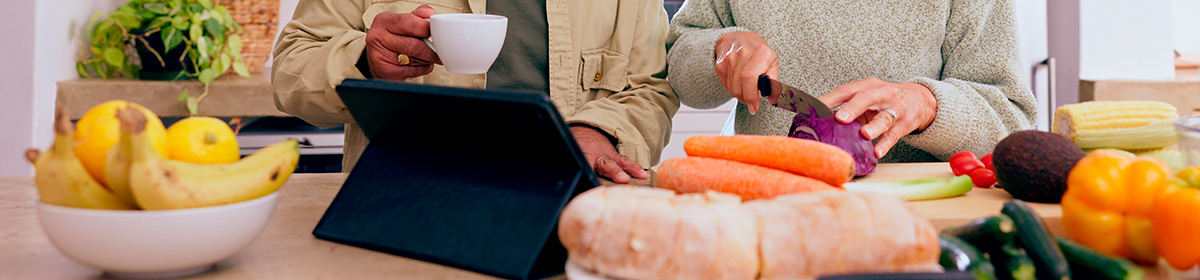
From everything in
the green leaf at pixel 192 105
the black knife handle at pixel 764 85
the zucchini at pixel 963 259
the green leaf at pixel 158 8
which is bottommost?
the green leaf at pixel 192 105

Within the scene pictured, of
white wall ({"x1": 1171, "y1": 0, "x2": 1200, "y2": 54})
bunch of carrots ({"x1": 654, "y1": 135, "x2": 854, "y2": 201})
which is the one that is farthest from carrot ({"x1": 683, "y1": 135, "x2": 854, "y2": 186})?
white wall ({"x1": 1171, "y1": 0, "x2": 1200, "y2": 54})

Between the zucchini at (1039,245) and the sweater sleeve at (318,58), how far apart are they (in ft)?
3.26

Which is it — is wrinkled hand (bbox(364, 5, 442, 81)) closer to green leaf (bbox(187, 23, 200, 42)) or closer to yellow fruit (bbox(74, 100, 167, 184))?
yellow fruit (bbox(74, 100, 167, 184))

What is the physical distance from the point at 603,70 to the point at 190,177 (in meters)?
1.12

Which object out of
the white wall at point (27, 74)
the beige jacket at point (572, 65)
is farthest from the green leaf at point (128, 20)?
the beige jacket at point (572, 65)

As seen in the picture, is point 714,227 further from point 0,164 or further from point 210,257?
point 0,164

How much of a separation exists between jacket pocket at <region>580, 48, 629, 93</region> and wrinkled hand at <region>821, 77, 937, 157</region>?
0.53 m

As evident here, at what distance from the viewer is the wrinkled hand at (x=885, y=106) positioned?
4.12 feet

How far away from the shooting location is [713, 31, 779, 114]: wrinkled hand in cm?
135

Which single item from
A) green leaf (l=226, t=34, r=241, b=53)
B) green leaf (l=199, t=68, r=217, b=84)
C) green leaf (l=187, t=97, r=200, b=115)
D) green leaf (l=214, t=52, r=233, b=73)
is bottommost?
green leaf (l=187, t=97, r=200, b=115)

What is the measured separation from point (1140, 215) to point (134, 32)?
2.63m

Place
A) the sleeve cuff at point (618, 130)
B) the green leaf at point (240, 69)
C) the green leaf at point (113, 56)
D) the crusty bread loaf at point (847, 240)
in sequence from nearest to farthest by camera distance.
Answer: the crusty bread loaf at point (847, 240) → the sleeve cuff at point (618, 130) → the green leaf at point (113, 56) → the green leaf at point (240, 69)

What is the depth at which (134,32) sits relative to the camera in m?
2.54

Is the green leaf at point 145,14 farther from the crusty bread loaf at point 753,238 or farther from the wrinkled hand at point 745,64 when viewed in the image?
the crusty bread loaf at point 753,238
